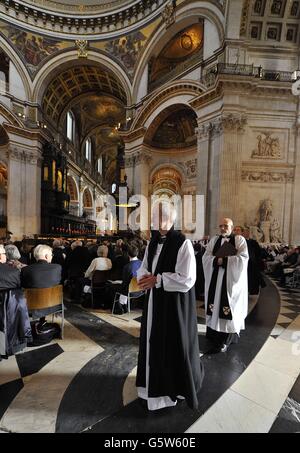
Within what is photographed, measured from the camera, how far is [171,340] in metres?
1.94

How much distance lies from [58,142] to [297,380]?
2417cm

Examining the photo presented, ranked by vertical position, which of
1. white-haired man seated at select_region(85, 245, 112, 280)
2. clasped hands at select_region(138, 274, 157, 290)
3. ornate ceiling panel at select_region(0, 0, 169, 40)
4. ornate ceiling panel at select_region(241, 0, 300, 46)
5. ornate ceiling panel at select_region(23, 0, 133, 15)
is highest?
ornate ceiling panel at select_region(23, 0, 133, 15)

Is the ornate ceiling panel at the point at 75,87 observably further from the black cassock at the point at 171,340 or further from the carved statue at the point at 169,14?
the black cassock at the point at 171,340

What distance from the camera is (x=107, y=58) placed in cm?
1733

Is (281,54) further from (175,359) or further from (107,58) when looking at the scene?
(175,359)

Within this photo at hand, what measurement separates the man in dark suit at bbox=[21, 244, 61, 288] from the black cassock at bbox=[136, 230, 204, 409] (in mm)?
1879

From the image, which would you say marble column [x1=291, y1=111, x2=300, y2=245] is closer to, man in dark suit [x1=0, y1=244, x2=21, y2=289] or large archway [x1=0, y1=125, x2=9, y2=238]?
man in dark suit [x1=0, y1=244, x2=21, y2=289]

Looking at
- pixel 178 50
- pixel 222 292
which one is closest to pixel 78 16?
pixel 178 50

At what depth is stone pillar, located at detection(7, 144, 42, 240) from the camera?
1688 centimetres

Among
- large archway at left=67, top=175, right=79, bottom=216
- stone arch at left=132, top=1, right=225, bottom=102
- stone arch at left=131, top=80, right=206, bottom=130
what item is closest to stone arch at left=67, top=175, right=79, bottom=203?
large archway at left=67, top=175, right=79, bottom=216

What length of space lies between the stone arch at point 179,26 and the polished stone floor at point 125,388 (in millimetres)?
13833

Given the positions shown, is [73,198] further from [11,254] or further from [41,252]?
[41,252]

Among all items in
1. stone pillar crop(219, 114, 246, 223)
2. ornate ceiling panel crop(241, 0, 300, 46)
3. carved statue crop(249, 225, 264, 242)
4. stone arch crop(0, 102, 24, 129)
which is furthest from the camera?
stone arch crop(0, 102, 24, 129)
